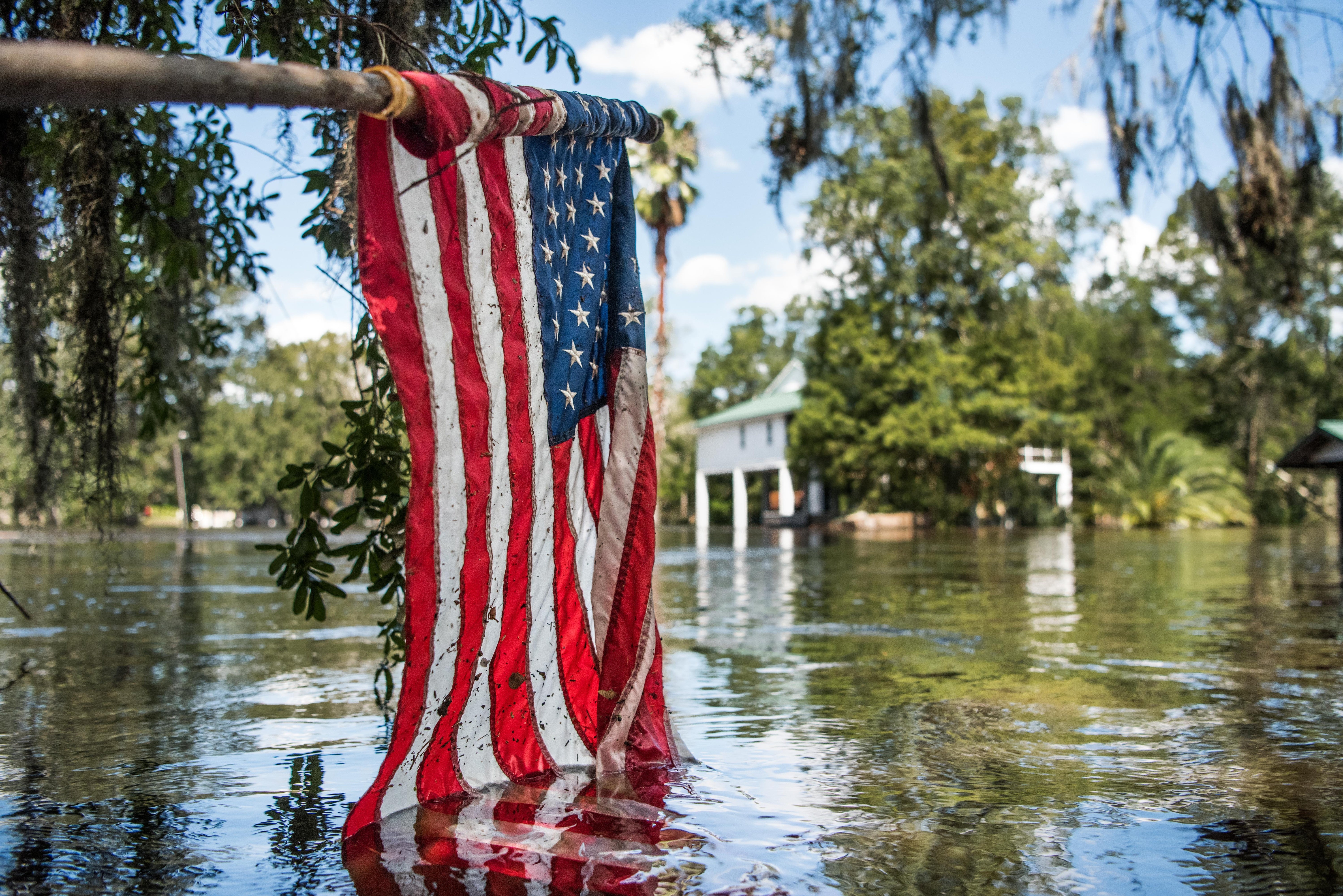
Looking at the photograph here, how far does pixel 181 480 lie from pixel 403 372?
57.0 metres

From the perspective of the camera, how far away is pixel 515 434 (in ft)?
10.9

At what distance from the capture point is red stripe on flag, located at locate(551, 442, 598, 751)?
11.8 feet

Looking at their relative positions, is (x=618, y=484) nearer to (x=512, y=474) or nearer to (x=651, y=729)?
(x=512, y=474)

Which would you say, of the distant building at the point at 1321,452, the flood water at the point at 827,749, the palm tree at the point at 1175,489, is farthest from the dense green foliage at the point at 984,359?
the flood water at the point at 827,749

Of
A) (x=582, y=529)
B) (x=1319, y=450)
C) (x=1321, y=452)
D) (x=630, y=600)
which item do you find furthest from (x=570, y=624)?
(x=1319, y=450)

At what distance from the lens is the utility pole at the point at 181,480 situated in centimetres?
5506

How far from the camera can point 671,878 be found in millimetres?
2773

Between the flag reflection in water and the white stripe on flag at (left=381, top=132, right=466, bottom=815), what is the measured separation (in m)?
0.15

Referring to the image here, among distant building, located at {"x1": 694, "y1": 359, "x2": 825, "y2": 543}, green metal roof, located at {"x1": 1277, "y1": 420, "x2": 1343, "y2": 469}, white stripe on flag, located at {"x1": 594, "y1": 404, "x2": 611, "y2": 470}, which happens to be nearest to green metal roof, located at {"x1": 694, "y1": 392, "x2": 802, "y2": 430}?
distant building, located at {"x1": 694, "y1": 359, "x2": 825, "y2": 543}

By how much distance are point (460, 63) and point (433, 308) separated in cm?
216

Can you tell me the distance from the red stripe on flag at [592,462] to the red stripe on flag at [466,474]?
60 cm

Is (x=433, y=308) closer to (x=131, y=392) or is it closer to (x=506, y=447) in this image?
(x=506, y=447)

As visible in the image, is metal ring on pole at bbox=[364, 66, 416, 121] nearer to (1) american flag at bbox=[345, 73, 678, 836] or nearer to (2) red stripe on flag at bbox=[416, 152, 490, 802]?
(1) american flag at bbox=[345, 73, 678, 836]

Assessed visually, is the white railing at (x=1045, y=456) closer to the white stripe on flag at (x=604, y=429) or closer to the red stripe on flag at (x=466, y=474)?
the white stripe on flag at (x=604, y=429)
